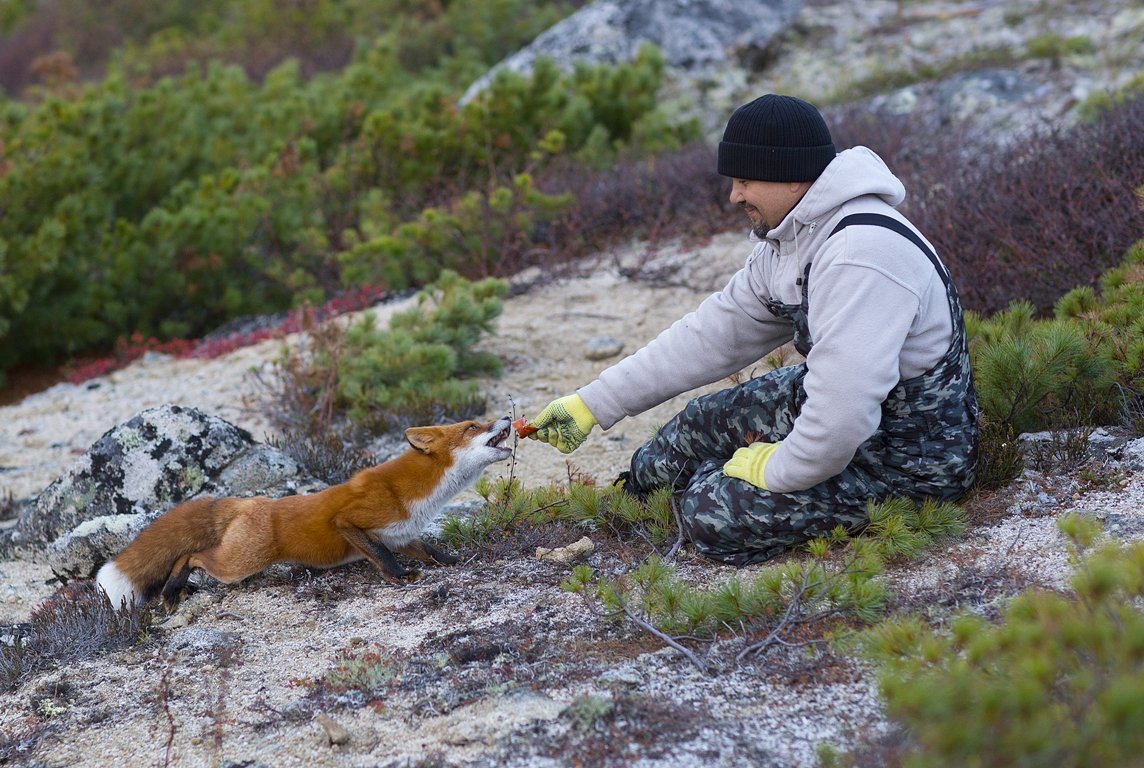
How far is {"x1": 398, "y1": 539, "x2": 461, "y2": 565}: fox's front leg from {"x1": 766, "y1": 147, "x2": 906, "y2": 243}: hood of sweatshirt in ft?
6.27

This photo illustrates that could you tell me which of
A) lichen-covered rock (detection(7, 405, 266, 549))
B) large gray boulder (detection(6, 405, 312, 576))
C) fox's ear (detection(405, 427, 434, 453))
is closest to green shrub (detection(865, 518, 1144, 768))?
fox's ear (detection(405, 427, 434, 453))

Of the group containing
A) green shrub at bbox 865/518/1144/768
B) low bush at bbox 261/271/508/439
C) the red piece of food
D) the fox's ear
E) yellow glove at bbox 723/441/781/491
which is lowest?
low bush at bbox 261/271/508/439

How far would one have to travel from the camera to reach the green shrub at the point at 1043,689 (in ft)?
6.25

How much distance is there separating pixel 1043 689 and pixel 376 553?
2.67 metres

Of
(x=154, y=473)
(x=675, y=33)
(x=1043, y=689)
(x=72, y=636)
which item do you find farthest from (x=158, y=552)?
(x=675, y=33)

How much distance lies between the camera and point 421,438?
4.26 metres

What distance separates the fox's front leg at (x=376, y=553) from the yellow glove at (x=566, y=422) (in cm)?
77

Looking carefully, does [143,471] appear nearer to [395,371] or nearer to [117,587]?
[117,587]

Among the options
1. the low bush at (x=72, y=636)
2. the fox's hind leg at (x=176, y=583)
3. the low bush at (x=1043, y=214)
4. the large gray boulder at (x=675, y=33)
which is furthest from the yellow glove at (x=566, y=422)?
the large gray boulder at (x=675, y=33)

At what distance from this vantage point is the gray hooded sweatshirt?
340 centimetres

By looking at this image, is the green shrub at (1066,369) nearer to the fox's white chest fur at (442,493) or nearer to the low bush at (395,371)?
the fox's white chest fur at (442,493)

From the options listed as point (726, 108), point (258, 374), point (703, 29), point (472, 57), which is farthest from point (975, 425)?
point (472, 57)

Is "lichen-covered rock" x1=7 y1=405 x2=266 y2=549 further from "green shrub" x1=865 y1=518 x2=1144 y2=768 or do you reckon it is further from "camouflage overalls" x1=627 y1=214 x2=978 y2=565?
"green shrub" x1=865 y1=518 x2=1144 y2=768

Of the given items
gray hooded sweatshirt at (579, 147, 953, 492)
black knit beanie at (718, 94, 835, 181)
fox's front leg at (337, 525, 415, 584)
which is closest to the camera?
gray hooded sweatshirt at (579, 147, 953, 492)
